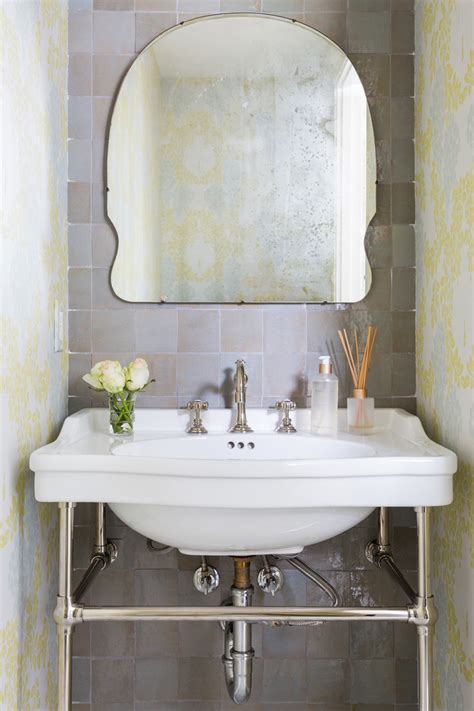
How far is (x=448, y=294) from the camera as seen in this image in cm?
142

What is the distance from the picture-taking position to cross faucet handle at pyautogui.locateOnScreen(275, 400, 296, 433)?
1.58 m

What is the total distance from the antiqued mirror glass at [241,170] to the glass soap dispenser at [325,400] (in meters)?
0.21

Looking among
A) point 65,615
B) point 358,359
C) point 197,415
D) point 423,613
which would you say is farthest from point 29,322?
point 423,613

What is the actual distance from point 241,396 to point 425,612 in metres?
0.59

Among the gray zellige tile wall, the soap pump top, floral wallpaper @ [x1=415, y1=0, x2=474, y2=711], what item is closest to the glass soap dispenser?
the soap pump top

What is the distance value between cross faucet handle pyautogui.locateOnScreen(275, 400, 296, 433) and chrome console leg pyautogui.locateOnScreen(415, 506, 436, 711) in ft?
1.35

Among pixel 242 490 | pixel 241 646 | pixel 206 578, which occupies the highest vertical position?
pixel 242 490

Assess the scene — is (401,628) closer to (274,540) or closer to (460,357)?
(274,540)

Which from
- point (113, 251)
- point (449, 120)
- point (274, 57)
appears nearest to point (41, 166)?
point (113, 251)

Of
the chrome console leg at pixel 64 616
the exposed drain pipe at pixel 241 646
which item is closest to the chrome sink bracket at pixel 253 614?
the chrome console leg at pixel 64 616

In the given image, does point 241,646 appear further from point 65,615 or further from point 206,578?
point 65,615

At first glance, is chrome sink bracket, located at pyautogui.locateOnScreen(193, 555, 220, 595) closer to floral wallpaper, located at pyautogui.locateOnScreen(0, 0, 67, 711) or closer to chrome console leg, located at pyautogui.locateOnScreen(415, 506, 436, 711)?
floral wallpaper, located at pyautogui.locateOnScreen(0, 0, 67, 711)

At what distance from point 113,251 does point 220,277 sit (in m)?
0.26

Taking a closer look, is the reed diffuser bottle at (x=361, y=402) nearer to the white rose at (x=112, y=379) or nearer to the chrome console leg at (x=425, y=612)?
the chrome console leg at (x=425, y=612)
